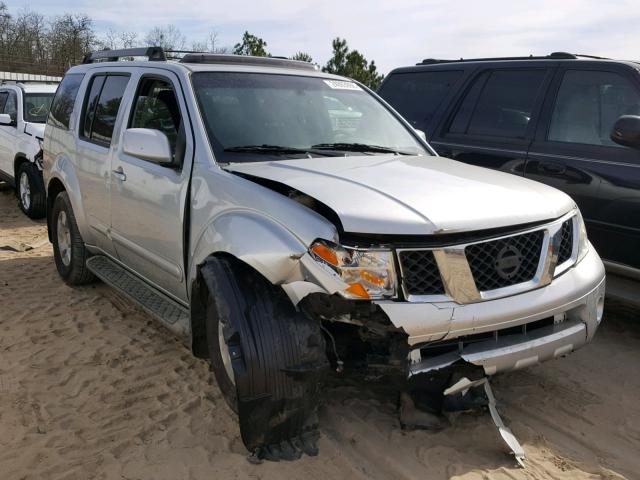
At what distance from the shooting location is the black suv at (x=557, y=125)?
161 inches

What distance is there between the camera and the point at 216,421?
10.2 ft

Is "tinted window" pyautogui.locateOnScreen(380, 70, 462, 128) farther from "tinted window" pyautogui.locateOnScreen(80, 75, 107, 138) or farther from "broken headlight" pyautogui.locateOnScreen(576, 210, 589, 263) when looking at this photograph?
"tinted window" pyautogui.locateOnScreen(80, 75, 107, 138)

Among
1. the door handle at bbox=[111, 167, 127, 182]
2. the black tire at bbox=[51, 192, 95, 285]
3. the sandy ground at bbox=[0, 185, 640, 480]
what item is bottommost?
the sandy ground at bbox=[0, 185, 640, 480]

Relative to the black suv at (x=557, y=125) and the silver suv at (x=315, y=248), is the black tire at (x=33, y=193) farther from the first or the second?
the black suv at (x=557, y=125)

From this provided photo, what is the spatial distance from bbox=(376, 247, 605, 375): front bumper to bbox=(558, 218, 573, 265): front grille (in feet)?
0.24

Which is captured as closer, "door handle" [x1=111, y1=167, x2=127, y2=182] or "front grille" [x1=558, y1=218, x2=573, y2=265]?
"front grille" [x1=558, y1=218, x2=573, y2=265]

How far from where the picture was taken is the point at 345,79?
14.7ft

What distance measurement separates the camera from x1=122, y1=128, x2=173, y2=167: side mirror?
3.34 metres

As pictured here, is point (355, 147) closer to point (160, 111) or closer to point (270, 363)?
point (160, 111)

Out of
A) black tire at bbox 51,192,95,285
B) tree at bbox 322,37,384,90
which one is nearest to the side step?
black tire at bbox 51,192,95,285

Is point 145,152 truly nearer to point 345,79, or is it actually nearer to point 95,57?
point 345,79

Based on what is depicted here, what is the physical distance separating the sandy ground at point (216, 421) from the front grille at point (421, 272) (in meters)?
0.85

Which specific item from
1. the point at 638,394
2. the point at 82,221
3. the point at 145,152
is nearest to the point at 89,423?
the point at 145,152

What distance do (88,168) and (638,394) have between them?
4126mm
